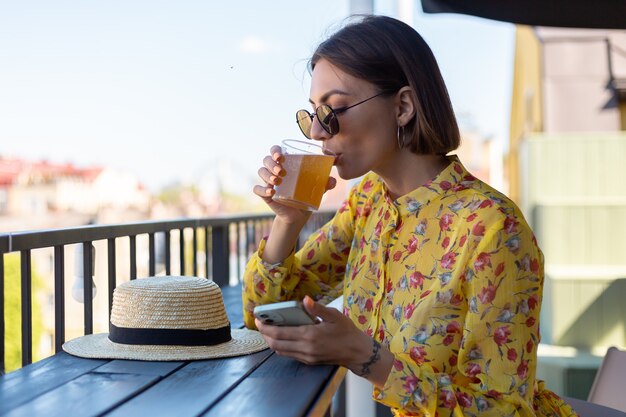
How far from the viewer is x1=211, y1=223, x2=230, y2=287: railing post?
3924 mm

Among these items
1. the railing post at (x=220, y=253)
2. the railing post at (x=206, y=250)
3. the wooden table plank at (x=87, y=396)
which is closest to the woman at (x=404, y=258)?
the wooden table plank at (x=87, y=396)

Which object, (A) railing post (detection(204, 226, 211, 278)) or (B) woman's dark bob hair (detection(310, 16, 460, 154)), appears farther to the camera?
(A) railing post (detection(204, 226, 211, 278))

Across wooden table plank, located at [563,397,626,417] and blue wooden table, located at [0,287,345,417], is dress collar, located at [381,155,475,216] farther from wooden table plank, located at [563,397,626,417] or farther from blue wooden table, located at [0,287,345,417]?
wooden table plank, located at [563,397,626,417]

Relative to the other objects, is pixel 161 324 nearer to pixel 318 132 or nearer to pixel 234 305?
pixel 318 132

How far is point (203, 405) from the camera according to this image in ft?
3.97

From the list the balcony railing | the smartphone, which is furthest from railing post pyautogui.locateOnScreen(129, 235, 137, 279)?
the smartphone

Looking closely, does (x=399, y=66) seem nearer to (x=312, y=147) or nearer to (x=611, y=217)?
(x=312, y=147)

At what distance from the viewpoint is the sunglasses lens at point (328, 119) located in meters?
1.68

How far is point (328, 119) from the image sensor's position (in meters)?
1.68

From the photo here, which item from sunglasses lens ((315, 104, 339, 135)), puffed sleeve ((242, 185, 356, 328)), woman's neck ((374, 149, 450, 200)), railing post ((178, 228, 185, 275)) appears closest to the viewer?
sunglasses lens ((315, 104, 339, 135))

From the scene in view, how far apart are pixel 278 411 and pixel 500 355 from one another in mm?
471

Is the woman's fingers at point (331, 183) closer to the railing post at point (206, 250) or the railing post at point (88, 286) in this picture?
the railing post at point (88, 286)

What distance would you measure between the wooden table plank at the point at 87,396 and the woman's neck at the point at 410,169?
73cm

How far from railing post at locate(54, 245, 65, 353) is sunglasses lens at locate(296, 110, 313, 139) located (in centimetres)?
84
